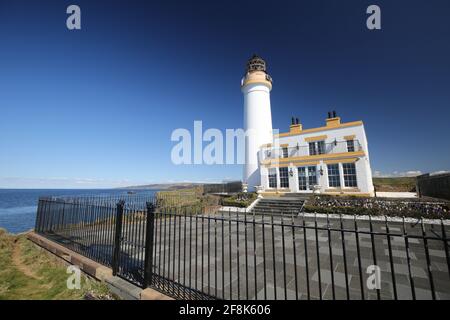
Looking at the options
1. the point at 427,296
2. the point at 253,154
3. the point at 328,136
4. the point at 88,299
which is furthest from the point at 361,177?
the point at 88,299

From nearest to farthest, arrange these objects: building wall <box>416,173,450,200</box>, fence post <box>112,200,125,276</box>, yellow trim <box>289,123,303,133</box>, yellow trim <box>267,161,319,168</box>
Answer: fence post <box>112,200,125,276</box>, building wall <box>416,173,450,200</box>, yellow trim <box>267,161,319,168</box>, yellow trim <box>289,123,303,133</box>

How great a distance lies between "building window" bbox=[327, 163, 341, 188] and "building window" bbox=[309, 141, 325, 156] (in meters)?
2.33

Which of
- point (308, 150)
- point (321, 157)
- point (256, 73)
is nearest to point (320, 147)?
point (308, 150)

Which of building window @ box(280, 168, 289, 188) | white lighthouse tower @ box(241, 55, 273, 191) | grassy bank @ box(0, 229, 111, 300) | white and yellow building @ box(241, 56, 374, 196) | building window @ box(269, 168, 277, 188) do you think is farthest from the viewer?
white lighthouse tower @ box(241, 55, 273, 191)

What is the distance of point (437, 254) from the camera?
6062mm

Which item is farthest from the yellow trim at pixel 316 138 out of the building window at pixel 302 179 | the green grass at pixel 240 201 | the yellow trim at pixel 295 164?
the green grass at pixel 240 201

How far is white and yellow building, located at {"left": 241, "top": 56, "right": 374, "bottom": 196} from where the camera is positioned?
1800 cm

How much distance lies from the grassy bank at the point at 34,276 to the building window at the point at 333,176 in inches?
743

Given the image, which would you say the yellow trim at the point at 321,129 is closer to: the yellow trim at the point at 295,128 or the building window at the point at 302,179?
the yellow trim at the point at 295,128

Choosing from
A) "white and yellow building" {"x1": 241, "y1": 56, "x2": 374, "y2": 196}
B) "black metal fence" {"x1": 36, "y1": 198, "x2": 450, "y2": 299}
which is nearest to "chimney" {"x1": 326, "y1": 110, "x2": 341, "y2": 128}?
"white and yellow building" {"x1": 241, "y1": 56, "x2": 374, "y2": 196}

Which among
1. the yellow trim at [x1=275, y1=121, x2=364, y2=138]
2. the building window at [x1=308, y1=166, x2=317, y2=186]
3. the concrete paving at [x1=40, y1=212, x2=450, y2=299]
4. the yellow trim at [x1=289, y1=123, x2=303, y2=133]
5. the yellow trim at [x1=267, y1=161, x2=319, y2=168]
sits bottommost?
the concrete paving at [x1=40, y1=212, x2=450, y2=299]

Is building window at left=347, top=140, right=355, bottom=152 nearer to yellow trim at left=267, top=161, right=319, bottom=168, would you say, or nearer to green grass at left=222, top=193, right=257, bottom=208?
yellow trim at left=267, top=161, right=319, bottom=168

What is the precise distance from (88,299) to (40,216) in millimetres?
6071

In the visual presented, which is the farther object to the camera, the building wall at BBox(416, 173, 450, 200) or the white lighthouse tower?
the white lighthouse tower
